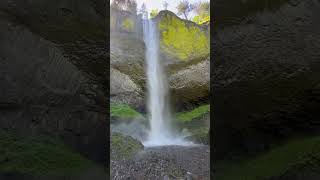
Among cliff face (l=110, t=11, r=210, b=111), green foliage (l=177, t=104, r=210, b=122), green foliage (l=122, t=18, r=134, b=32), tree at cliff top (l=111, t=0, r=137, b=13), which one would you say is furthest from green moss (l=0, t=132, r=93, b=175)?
tree at cliff top (l=111, t=0, r=137, b=13)

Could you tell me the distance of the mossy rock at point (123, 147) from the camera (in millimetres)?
7705

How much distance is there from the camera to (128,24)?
1425 cm

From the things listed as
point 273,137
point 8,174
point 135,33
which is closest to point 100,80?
point 8,174

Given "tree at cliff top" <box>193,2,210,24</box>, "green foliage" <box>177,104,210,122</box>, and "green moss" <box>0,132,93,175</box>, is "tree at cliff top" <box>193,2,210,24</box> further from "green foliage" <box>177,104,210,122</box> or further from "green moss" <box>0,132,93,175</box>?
"green moss" <box>0,132,93,175</box>

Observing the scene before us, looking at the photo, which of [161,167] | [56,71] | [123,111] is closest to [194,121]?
[123,111]

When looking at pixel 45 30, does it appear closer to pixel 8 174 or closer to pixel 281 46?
pixel 8 174

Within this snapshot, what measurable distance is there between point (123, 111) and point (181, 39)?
4.12m

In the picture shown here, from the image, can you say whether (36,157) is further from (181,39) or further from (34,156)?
(181,39)

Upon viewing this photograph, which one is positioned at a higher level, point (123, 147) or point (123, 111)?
point (123, 111)

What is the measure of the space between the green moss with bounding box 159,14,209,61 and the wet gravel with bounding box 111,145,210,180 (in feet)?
19.5

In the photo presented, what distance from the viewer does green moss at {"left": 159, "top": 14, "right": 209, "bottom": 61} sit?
43.5 ft

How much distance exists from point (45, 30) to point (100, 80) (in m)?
0.42

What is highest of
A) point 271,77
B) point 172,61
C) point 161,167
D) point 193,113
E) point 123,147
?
point 172,61

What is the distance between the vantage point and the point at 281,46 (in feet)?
5.66
